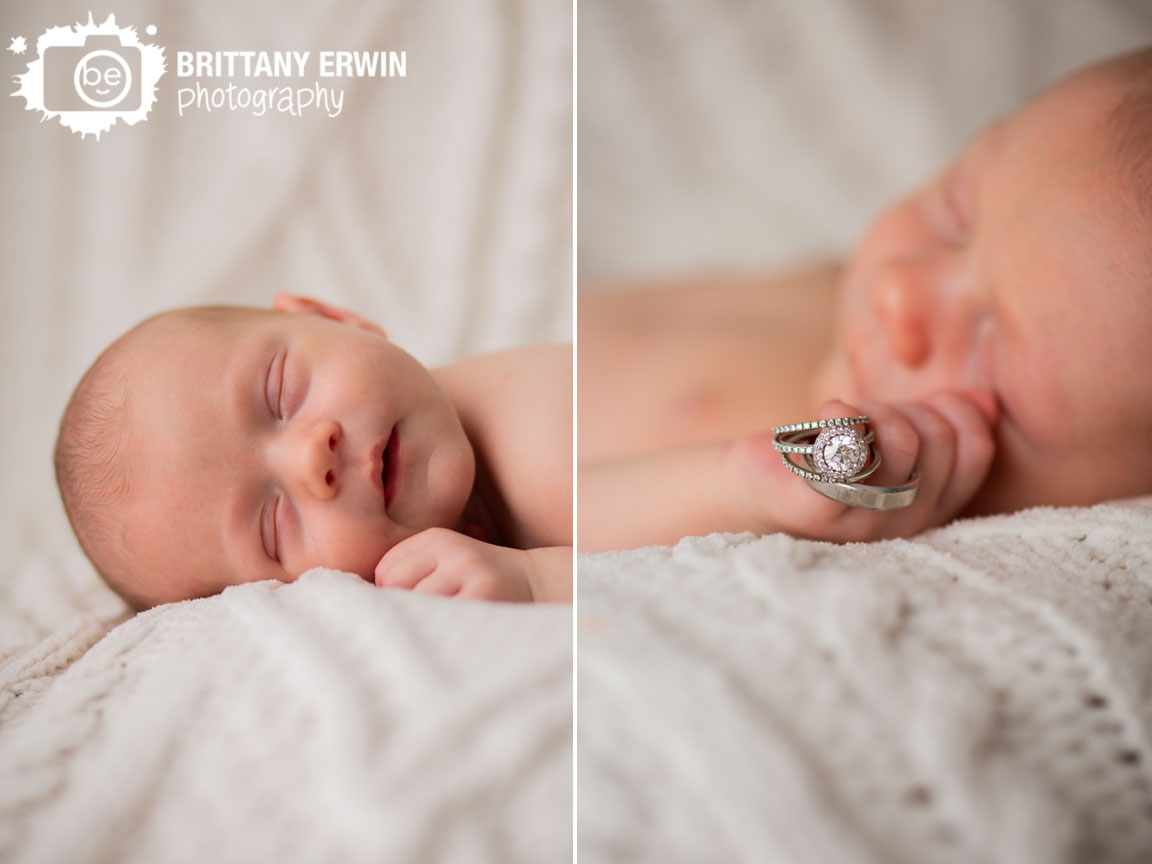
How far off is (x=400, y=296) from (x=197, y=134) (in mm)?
195

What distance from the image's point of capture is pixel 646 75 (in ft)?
4.09

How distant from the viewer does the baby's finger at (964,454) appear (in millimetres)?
669

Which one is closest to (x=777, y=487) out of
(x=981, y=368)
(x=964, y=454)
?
(x=964, y=454)

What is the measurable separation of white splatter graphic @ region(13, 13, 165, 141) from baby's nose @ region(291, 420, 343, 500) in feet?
0.94

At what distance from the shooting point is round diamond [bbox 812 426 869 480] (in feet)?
1.88

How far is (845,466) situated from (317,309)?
1.50 feet

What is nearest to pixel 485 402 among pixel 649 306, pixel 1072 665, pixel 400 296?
pixel 400 296

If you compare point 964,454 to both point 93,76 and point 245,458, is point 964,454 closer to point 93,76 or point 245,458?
point 245,458

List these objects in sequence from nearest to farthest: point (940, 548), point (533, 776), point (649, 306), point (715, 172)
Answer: point (533, 776)
point (940, 548)
point (649, 306)
point (715, 172)

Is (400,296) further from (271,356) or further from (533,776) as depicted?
(533,776)

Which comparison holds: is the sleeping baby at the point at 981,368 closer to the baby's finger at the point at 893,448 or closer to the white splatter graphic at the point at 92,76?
the baby's finger at the point at 893,448

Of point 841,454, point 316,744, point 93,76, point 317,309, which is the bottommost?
point 316,744

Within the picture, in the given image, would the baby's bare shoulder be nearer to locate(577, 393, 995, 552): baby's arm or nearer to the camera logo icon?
locate(577, 393, 995, 552): baby's arm

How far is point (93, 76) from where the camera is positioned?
0.60 metres
